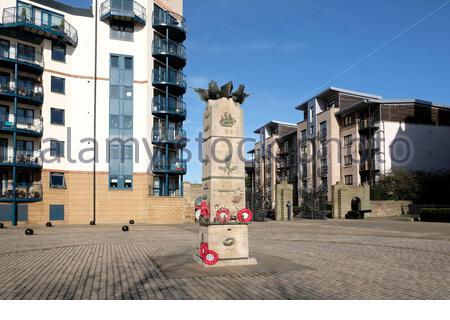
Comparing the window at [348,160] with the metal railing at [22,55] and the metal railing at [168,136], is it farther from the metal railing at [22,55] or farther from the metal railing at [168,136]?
the metal railing at [22,55]

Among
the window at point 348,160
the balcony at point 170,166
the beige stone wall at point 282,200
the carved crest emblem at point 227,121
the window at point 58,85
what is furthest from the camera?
the window at point 348,160

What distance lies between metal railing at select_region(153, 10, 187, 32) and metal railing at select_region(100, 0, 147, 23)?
1.53 meters

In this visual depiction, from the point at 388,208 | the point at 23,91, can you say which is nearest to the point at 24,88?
the point at 23,91

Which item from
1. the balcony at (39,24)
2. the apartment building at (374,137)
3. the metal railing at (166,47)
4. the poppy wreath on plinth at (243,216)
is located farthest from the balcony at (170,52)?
the poppy wreath on plinth at (243,216)

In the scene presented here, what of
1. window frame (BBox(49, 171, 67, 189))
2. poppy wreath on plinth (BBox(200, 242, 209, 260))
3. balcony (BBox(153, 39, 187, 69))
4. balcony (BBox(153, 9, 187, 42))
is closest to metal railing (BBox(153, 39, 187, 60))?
balcony (BBox(153, 39, 187, 69))

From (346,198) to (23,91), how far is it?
3432 cm

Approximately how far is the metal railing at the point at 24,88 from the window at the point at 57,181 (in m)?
6.96

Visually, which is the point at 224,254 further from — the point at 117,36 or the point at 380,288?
the point at 117,36

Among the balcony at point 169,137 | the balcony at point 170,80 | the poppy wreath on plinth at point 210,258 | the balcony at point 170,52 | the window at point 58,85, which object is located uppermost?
the balcony at point 170,52

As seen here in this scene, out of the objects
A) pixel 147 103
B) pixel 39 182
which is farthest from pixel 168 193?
pixel 39 182

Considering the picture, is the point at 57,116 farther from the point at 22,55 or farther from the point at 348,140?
the point at 348,140

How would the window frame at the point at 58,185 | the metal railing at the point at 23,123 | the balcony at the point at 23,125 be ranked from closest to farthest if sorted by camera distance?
the balcony at the point at 23,125
the metal railing at the point at 23,123
the window frame at the point at 58,185

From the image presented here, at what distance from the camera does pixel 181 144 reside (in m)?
41.9

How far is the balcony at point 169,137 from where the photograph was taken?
40.2 metres
